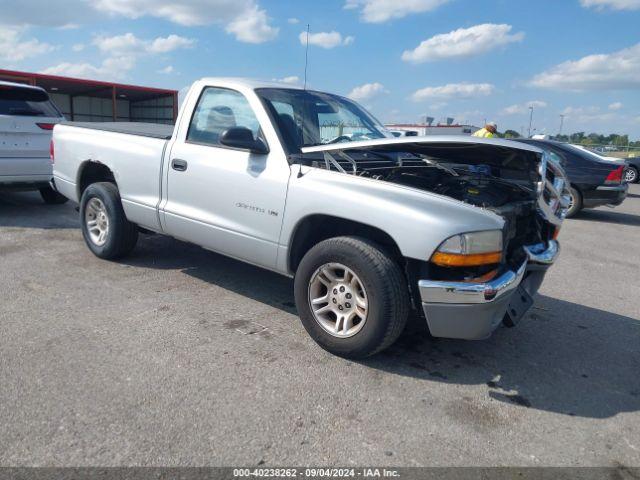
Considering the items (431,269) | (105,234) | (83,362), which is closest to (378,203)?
(431,269)

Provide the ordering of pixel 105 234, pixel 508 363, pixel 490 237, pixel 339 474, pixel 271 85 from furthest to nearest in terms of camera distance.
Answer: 1. pixel 105 234
2. pixel 271 85
3. pixel 508 363
4. pixel 490 237
5. pixel 339 474

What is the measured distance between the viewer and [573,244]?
8.03 metres

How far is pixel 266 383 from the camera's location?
3.22m

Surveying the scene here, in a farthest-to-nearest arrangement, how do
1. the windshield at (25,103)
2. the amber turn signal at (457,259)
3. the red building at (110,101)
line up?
the red building at (110,101), the windshield at (25,103), the amber turn signal at (457,259)

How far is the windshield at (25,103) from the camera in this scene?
712 cm

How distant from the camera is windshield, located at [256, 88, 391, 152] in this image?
164 inches

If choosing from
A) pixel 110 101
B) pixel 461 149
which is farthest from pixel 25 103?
pixel 110 101

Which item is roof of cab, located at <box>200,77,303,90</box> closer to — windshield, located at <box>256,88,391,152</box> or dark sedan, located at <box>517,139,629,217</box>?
windshield, located at <box>256,88,391,152</box>

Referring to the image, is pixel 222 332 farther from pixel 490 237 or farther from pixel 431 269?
pixel 490 237

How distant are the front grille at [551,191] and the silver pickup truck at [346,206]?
2 centimetres

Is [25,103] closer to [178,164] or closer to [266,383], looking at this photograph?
[178,164]

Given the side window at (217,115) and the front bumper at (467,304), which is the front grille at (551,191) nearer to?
the front bumper at (467,304)

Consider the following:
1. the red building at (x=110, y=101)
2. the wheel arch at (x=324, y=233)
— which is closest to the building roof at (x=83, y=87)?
the red building at (x=110, y=101)

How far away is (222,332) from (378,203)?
1554 millimetres
